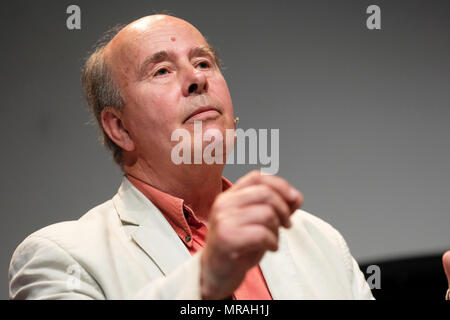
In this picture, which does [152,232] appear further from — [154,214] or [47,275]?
[47,275]

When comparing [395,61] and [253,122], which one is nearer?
[253,122]

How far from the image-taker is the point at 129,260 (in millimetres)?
1371

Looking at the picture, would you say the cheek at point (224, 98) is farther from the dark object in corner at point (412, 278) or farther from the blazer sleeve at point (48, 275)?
the dark object in corner at point (412, 278)

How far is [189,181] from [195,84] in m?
0.26

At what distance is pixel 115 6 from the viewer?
2.17 metres

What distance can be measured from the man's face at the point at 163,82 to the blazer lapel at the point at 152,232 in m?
0.14

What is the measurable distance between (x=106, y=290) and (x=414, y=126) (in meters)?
1.69

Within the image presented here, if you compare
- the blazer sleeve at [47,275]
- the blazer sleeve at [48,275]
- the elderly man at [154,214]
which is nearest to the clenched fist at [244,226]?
the elderly man at [154,214]

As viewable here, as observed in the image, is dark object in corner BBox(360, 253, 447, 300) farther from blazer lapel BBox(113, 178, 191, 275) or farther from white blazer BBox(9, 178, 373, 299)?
blazer lapel BBox(113, 178, 191, 275)

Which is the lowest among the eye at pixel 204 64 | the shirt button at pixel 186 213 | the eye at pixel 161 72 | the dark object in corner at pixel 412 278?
the dark object in corner at pixel 412 278

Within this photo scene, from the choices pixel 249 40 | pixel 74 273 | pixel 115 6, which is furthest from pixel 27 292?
pixel 249 40

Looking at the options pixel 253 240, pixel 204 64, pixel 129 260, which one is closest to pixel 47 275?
pixel 129 260

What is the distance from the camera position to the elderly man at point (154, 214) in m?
1.35

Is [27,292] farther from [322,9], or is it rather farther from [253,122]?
[322,9]
